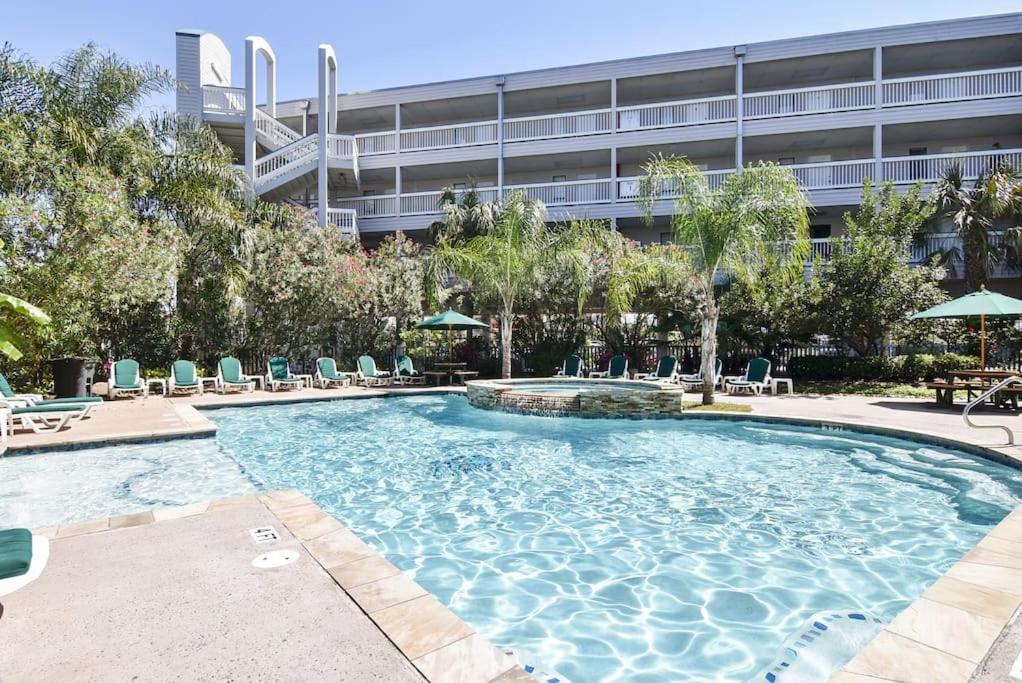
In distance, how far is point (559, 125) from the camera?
23.4m

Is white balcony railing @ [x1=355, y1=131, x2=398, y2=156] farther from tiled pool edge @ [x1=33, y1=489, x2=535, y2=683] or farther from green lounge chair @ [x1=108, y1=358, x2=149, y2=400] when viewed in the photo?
tiled pool edge @ [x1=33, y1=489, x2=535, y2=683]

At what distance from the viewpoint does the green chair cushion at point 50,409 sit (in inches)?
352

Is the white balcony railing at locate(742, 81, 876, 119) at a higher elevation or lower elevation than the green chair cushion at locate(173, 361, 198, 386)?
higher

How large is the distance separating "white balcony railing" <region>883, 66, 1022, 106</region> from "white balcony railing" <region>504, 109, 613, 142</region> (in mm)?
10074

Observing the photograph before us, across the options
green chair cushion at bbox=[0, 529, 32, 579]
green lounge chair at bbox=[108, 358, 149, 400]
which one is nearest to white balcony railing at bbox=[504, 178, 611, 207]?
green lounge chair at bbox=[108, 358, 149, 400]

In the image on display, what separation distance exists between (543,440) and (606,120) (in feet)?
56.7

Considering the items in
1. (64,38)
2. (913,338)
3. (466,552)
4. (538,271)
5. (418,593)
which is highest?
(64,38)

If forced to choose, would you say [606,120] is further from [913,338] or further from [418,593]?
[418,593]

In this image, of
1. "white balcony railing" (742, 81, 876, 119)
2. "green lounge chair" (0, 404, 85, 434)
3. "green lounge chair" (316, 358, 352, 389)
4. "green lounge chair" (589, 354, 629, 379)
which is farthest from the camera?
"white balcony railing" (742, 81, 876, 119)

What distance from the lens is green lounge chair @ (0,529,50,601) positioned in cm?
279

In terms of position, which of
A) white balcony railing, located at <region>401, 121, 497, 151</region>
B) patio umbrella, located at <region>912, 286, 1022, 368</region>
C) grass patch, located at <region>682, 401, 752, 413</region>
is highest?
white balcony railing, located at <region>401, 121, 497, 151</region>

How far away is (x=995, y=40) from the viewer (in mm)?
20969

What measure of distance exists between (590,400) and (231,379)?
33.1 feet

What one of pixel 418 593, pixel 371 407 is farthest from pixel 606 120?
pixel 418 593
